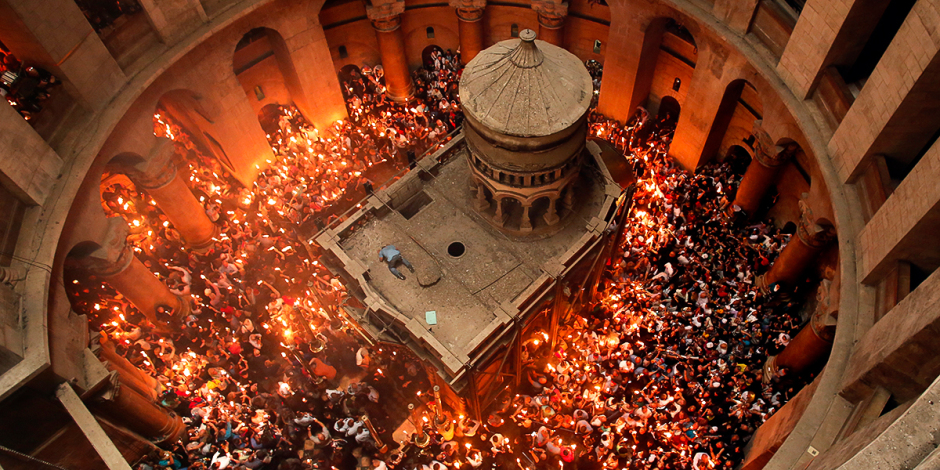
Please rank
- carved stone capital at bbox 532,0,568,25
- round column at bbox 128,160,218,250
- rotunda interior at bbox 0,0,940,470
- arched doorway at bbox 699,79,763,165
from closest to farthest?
rotunda interior at bbox 0,0,940,470
round column at bbox 128,160,218,250
arched doorway at bbox 699,79,763,165
carved stone capital at bbox 532,0,568,25

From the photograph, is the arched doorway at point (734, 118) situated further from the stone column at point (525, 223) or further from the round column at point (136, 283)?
the round column at point (136, 283)

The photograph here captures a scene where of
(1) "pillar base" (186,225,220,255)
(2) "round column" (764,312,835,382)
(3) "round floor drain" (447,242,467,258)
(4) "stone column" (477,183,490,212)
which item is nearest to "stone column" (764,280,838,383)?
(2) "round column" (764,312,835,382)

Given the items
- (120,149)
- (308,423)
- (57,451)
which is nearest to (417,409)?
(308,423)

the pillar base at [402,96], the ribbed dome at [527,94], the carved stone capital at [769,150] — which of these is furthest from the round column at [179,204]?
the carved stone capital at [769,150]

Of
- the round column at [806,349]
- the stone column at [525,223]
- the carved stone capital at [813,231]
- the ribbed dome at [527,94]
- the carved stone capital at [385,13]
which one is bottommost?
the round column at [806,349]

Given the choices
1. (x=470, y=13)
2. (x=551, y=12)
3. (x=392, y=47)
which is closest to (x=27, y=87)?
(x=392, y=47)

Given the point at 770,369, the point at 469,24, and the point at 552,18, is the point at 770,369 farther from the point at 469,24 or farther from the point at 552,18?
the point at 469,24

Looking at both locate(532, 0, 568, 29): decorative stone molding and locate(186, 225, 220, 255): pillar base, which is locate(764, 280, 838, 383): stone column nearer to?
locate(532, 0, 568, 29): decorative stone molding
